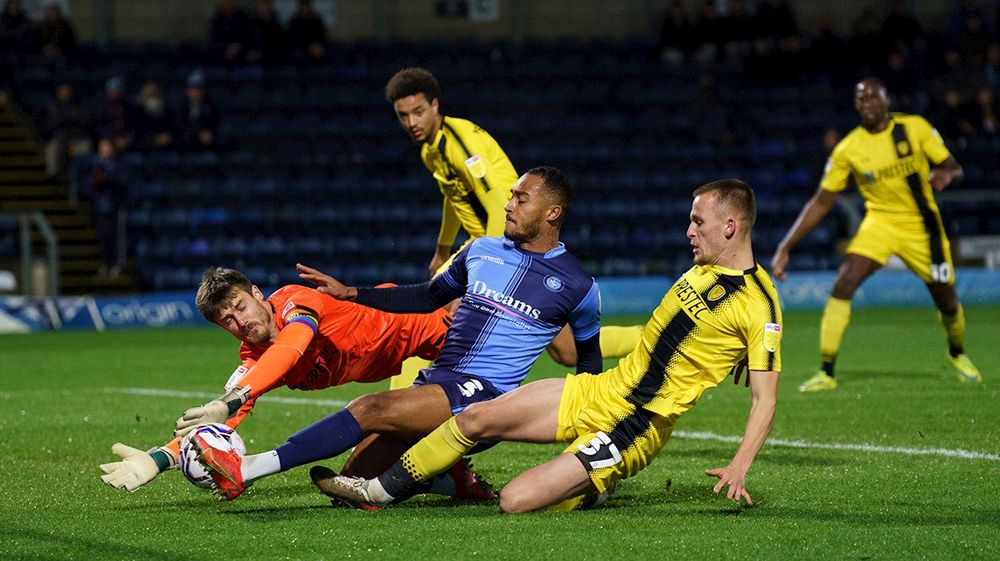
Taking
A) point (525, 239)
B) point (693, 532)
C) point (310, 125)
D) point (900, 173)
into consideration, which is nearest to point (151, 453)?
point (525, 239)

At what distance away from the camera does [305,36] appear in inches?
916

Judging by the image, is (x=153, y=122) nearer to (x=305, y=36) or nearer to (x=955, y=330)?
(x=305, y=36)

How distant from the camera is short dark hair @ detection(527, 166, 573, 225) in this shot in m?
6.10

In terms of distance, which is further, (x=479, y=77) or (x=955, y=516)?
(x=479, y=77)

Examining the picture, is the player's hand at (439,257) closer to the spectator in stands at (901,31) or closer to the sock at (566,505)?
the sock at (566,505)

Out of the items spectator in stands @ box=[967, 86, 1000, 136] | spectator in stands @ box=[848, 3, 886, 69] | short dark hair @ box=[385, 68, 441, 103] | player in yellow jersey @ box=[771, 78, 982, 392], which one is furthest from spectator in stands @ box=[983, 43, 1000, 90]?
short dark hair @ box=[385, 68, 441, 103]

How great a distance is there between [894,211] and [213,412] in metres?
6.94

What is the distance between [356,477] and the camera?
5.93m

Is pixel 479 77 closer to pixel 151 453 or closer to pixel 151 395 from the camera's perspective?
pixel 151 395

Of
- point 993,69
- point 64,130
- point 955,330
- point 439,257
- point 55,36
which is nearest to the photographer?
point 439,257

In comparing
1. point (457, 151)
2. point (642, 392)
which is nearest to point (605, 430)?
point (642, 392)

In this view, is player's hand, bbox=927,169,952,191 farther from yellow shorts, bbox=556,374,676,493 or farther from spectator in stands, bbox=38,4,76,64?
spectator in stands, bbox=38,4,76,64

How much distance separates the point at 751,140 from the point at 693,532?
1871 cm

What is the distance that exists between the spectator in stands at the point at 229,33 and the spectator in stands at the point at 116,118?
7.98ft
